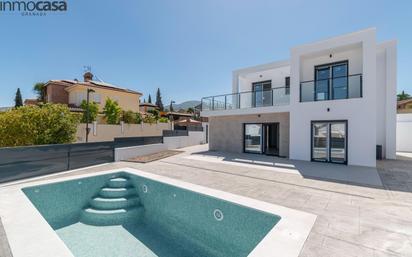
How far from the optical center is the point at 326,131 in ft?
36.2

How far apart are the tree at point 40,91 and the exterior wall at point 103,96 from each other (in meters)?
8.06

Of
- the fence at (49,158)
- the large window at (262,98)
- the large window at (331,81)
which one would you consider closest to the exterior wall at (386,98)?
the large window at (331,81)

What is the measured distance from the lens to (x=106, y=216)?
19.8ft

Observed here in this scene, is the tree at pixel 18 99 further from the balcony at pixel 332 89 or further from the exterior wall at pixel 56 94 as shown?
the balcony at pixel 332 89

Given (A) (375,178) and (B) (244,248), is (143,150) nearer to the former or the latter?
(B) (244,248)

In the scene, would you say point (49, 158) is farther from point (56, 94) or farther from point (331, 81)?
point (56, 94)

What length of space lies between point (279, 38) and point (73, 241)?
54.2 feet

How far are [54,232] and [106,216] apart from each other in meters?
2.90

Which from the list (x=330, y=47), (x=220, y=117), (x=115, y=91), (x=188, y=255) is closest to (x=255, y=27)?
(x=330, y=47)

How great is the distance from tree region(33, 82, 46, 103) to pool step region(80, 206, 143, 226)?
113 ft

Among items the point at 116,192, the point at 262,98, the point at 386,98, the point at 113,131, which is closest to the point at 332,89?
the point at 262,98

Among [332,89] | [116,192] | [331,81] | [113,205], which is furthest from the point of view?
[331,81]

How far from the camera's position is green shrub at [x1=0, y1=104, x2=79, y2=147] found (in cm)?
1073

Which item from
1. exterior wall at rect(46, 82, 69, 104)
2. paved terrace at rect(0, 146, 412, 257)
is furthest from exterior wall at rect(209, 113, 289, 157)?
exterior wall at rect(46, 82, 69, 104)
